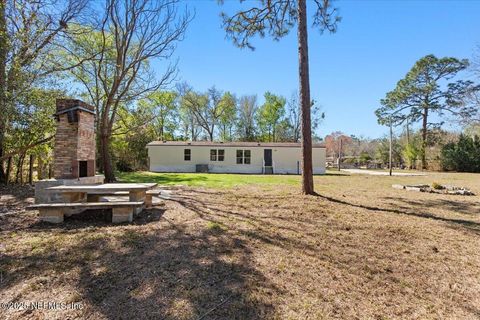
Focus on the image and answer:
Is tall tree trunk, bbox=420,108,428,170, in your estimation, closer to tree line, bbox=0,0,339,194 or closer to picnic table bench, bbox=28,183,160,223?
tree line, bbox=0,0,339,194

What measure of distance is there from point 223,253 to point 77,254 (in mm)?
1817

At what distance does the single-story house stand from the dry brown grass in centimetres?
1535

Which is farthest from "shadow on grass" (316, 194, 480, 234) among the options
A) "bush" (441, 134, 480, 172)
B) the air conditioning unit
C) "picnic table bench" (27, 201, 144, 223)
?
"bush" (441, 134, 480, 172)

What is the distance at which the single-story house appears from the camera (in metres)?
20.7

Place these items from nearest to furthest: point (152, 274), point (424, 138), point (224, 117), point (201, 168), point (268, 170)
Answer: point (152, 274) → point (201, 168) → point (268, 170) → point (424, 138) → point (224, 117)

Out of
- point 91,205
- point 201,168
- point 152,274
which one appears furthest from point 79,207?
point 201,168

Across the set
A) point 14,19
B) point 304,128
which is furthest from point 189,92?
point 304,128

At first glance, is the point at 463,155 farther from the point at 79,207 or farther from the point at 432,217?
the point at 79,207

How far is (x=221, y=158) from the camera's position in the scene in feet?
68.3

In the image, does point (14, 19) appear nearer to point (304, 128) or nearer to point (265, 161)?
point (304, 128)

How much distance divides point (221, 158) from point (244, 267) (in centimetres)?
1782

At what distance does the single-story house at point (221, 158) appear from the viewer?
2067 centimetres

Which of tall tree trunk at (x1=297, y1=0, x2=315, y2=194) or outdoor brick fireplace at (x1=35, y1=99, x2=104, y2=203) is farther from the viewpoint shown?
tall tree trunk at (x1=297, y1=0, x2=315, y2=194)

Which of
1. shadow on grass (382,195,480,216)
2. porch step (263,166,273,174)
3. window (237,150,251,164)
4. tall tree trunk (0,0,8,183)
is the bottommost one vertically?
shadow on grass (382,195,480,216)
